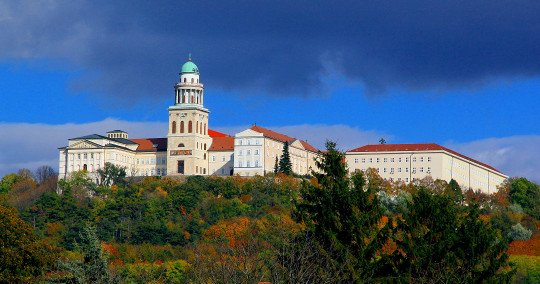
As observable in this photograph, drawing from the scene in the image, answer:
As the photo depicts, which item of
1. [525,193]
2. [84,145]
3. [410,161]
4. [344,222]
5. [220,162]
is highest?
[84,145]

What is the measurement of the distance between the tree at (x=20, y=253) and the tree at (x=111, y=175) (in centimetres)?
8158

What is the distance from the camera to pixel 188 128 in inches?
5389

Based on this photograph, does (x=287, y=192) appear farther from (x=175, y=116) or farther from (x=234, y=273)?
(x=234, y=273)

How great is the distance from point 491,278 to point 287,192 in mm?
74179

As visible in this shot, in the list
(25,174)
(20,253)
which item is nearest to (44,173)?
(25,174)

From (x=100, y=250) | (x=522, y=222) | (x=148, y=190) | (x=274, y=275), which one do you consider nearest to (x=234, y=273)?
(x=274, y=275)

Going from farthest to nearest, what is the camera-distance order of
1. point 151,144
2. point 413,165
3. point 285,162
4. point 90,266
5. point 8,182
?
point 8,182
point 151,144
point 413,165
point 285,162
point 90,266

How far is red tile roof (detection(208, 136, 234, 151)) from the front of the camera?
13625 cm

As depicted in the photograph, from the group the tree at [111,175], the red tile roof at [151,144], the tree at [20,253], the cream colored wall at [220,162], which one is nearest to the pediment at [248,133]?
the cream colored wall at [220,162]

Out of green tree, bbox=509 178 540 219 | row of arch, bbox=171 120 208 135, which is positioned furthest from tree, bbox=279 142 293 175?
green tree, bbox=509 178 540 219

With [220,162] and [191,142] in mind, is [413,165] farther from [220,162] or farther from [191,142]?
[191,142]

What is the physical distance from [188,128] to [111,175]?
32.6ft

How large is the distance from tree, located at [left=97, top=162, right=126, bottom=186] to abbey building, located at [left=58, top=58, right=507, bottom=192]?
1.67 metres

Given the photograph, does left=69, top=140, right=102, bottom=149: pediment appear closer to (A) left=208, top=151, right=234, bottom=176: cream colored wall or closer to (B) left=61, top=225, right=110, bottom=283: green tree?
(A) left=208, top=151, right=234, bottom=176: cream colored wall
